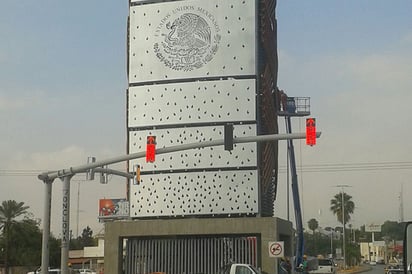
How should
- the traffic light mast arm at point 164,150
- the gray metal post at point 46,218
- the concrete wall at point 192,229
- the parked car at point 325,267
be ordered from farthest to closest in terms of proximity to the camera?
1. the parked car at point 325,267
2. the concrete wall at point 192,229
3. the gray metal post at point 46,218
4. the traffic light mast arm at point 164,150

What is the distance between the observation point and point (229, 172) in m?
49.5

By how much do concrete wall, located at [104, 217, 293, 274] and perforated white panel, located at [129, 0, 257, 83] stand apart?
10.3 meters

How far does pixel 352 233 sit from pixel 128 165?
120 m

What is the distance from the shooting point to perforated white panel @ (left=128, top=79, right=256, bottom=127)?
49.6 m

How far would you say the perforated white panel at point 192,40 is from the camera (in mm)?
50438

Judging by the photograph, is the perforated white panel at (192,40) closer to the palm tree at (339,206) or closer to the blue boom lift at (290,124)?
the blue boom lift at (290,124)

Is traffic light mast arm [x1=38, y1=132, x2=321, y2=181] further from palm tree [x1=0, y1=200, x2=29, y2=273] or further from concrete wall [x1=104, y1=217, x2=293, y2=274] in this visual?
palm tree [x1=0, y1=200, x2=29, y2=273]

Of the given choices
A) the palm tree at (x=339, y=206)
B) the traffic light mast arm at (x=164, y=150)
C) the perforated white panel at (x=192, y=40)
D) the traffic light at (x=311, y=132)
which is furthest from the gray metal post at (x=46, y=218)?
the palm tree at (x=339, y=206)

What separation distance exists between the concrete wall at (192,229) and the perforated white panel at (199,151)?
3935 mm

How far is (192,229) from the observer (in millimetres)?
48625

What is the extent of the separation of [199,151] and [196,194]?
3.01m

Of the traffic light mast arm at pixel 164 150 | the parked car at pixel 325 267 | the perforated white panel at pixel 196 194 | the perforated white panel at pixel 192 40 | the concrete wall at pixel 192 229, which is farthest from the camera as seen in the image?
the parked car at pixel 325 267

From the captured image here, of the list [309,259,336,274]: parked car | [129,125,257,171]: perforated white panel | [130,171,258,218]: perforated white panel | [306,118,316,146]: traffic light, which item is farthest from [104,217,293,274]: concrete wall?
[306,118,316,146]: traffic light

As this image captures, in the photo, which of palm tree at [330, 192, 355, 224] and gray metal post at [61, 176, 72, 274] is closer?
gray metal post at [61, 176, 72, 274]
